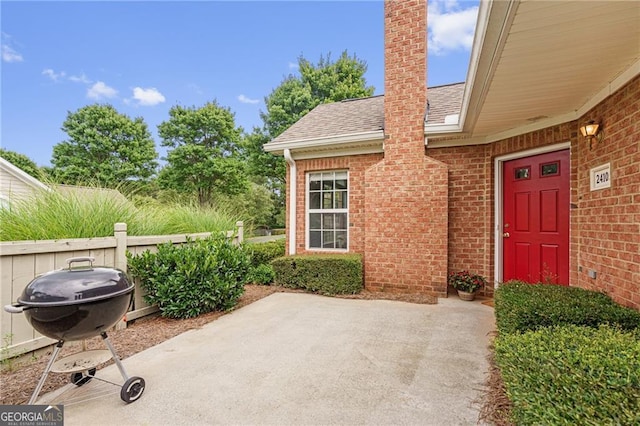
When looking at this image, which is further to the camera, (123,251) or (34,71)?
(34,71)

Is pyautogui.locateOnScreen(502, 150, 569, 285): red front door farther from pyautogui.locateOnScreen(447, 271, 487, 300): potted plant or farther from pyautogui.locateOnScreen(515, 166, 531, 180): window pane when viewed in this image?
pyautogui.locateOnScreen(447, 271, 487, 300): potted plant

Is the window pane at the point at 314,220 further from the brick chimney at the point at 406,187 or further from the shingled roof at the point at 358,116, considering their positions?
the shingled roof at the point at 358,116

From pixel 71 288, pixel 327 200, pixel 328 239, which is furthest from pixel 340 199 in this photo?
pixel 71 288

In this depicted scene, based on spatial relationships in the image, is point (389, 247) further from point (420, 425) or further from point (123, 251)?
point (123, 251)

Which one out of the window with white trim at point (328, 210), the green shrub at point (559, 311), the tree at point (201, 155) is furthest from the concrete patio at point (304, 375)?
the tree at point (201, 155)

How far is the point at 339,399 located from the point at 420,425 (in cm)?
57

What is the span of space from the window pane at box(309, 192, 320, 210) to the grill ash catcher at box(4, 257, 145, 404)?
4.52 metres

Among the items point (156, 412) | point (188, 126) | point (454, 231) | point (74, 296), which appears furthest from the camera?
point (188, 126)

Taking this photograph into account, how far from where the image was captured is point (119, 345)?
3.09m

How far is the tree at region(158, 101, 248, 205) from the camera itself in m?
20.3

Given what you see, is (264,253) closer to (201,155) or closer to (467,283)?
(467,283)

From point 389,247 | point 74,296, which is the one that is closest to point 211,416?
point 74,296

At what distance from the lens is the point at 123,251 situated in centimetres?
362

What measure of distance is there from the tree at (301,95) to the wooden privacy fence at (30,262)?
15977mm
